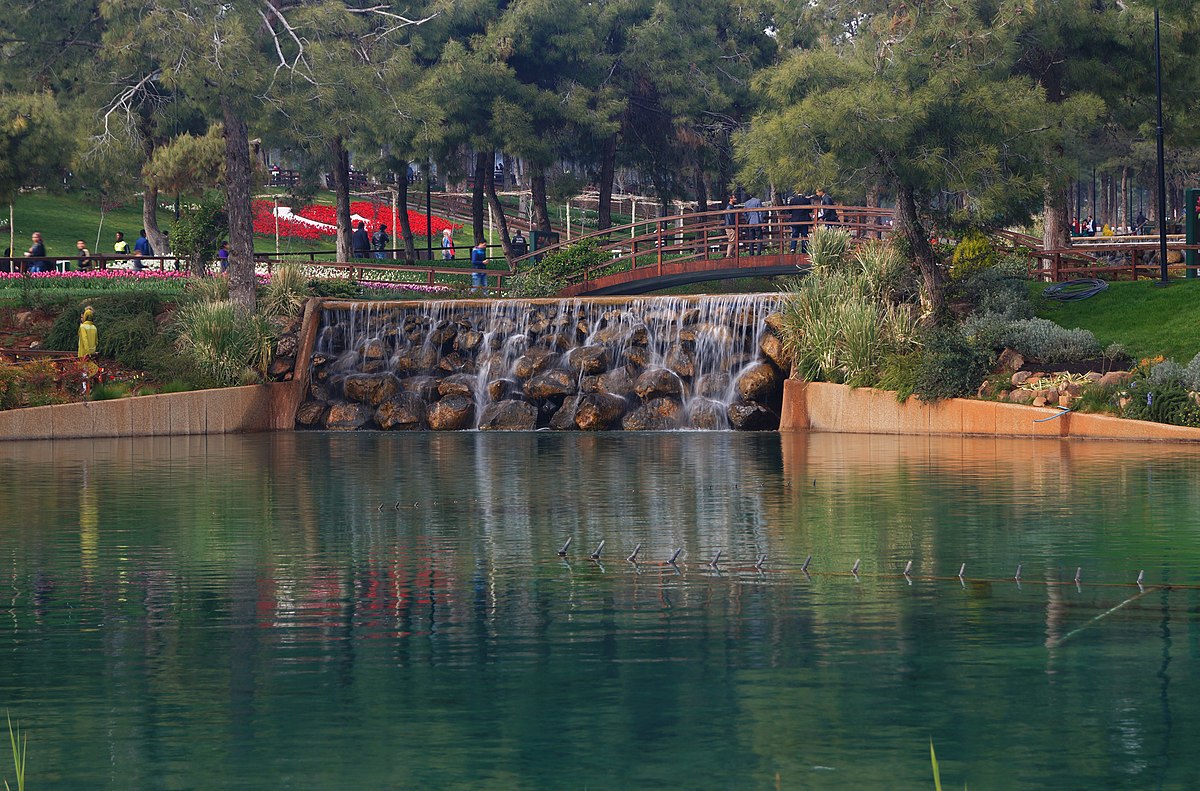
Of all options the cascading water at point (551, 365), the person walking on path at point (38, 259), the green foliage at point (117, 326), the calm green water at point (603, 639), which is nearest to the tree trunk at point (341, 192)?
the person walking on path at point (38, 259)

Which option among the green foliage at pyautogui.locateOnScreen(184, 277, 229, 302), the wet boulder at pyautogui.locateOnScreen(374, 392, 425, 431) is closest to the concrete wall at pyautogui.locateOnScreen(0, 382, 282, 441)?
the wet boulder at pyautogui.locateOnScreen(374, 392, 425, 431)

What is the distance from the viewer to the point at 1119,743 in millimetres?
8078

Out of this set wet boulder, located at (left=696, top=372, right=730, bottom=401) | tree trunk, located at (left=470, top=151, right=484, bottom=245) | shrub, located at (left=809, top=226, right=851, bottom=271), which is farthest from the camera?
tree trunk, located at (left=470, top=151, right=484, bottom=245)

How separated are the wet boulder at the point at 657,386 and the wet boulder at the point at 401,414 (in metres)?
4.50

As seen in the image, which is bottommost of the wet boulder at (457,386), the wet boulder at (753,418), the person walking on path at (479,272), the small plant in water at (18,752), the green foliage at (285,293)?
the small plant in water at (18,752)

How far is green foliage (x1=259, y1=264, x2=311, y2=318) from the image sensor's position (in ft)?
121

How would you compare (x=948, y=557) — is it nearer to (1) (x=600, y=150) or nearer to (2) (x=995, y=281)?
(2) (x=995, y=281)

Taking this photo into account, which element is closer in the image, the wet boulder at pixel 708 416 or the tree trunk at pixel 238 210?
the wet boulder at pixel 708 416

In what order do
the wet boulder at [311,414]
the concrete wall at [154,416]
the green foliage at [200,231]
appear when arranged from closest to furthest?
the concrete wall at [154,416] → the wet boulder at [311,414] → the green foliage at [200,231]

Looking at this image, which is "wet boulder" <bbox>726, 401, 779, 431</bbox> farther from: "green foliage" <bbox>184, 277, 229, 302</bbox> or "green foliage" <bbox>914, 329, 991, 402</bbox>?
"green foliage" <bbox>184, 277, 229, 302</bbox>

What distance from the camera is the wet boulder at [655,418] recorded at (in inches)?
1281

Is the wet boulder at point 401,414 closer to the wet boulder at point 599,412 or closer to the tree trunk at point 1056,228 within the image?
the wet boulder at point 599,412

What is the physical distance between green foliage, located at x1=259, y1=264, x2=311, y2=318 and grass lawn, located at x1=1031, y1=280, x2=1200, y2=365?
15.8 metres

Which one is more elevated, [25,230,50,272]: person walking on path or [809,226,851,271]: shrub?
[25,230,50,272]: person walking on path
